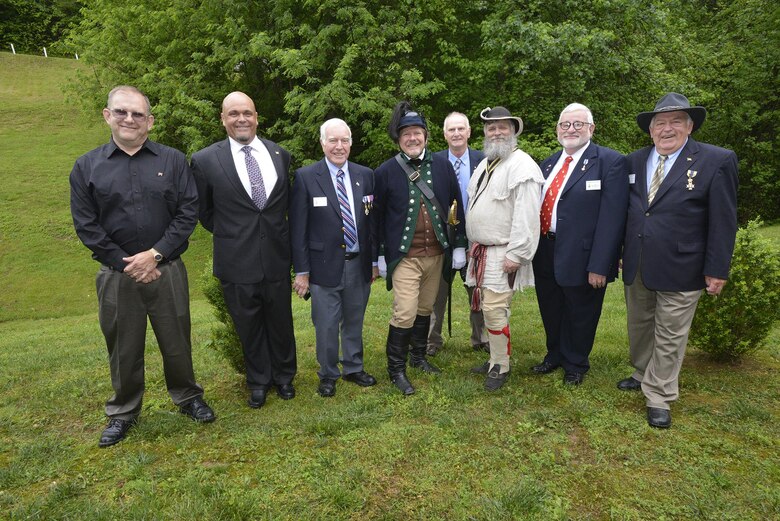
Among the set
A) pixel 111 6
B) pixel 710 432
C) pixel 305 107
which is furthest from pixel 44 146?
pixel 710 432

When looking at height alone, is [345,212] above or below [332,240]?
above

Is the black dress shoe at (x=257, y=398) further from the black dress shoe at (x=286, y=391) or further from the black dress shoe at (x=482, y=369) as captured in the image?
the black dress shoe at (x=482, y=369)

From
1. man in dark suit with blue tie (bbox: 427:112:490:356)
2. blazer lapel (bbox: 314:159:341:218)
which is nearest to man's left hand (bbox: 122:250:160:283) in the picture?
blazer lapel (bbox: 314:159:341:218)

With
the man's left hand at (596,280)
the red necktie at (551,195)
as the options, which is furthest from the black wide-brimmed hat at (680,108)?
the man's left hand at (596,280)

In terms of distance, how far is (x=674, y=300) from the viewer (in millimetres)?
4051

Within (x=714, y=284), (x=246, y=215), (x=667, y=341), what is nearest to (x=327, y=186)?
(x=246, y=215)

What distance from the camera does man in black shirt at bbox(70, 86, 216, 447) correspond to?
3641 millimetres

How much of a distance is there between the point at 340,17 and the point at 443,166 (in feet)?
30.1

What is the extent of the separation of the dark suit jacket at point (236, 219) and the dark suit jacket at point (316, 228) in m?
0.16

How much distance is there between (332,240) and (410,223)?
74cm

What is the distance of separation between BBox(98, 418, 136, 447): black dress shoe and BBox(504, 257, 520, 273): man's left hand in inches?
133

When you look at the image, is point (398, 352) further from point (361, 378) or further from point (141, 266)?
point (141, 266)

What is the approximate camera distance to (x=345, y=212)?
4.58 meters

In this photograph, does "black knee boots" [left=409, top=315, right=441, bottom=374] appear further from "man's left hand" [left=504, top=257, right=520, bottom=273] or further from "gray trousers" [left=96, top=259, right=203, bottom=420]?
"gray trousers" [left=96, top=259, right=203, bottom=420]
